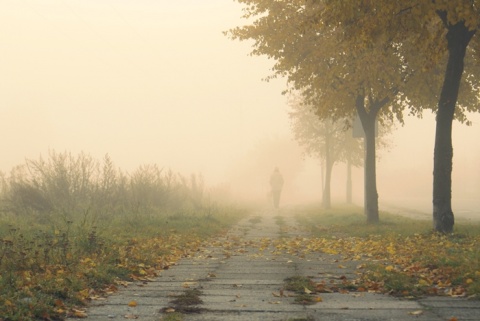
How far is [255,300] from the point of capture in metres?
6.30

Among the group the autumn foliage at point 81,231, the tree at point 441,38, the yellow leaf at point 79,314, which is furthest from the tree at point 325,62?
the yellow leaf at point 79,314

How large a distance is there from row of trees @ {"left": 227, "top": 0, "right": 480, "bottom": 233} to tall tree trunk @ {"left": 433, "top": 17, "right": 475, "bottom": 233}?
21mm

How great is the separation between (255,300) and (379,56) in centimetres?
1129

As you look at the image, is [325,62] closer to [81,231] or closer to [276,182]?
[81,231]

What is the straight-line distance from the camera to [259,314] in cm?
553

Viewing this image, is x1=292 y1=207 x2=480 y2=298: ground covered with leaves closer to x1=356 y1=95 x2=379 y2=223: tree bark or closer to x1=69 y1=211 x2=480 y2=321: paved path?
x1=69 y1=211 x2=480 y2=321: paved path

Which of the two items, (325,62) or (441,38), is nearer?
(441,38)

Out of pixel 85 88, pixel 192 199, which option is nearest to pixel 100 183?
pixel 192 199

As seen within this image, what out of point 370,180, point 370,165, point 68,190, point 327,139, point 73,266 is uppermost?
point 327,139

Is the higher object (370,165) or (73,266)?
(370,165)

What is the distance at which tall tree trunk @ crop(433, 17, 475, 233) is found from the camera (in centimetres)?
1294

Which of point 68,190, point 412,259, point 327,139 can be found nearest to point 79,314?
point 412,259

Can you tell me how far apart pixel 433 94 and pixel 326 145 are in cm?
1897

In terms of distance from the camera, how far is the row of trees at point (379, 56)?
490 inches
